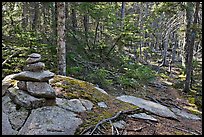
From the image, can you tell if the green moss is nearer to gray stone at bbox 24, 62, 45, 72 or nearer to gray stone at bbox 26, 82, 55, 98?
gray stone at bbox 26, 82, 55, 98

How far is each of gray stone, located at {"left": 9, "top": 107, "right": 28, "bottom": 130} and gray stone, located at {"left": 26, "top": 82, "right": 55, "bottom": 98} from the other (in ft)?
1.28

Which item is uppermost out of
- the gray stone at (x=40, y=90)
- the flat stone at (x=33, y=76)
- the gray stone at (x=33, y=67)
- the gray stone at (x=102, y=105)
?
the gray stone at (x=33, y=67)

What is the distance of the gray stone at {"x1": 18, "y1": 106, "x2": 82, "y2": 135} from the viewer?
4.72m

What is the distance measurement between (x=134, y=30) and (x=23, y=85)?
25.9 ft

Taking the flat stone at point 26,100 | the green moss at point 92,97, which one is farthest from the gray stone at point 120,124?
the flat stone at point 26,100

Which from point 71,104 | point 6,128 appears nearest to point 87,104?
point 71,104

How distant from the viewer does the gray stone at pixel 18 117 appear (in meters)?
5.07

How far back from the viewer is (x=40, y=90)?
5.45 metres

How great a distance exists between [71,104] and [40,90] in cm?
78

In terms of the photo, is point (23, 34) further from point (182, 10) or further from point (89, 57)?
point (182, 10)

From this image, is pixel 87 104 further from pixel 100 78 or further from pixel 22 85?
pixel 100 78

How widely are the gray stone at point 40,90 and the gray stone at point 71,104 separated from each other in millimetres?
338

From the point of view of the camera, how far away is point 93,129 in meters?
4.88

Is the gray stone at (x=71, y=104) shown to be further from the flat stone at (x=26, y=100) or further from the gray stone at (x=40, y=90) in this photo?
the flat stone at (x=26, y=100)
